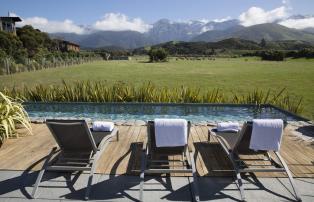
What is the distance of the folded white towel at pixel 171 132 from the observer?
411 cm

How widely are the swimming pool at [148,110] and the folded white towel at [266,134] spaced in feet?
16.2

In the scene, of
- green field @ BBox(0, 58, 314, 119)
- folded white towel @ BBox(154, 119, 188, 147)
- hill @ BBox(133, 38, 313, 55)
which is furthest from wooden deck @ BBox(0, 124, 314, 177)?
hill @ BBox(133, 38, 313, 55)

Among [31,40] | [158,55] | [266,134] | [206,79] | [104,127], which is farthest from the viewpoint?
[158,55]

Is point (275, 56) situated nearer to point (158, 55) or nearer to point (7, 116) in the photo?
point (158, 55)

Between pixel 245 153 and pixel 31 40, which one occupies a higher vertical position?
pixel 31 40

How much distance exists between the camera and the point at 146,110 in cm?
964

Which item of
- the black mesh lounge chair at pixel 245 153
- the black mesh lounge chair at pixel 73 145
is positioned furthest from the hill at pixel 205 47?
the black mesh lounge chair at pixel 73 145

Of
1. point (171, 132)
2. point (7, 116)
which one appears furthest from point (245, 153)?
point (7, 116)

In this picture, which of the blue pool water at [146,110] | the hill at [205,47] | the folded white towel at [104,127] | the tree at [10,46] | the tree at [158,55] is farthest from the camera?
the hill at [205,47]

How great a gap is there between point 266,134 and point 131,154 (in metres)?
2.31

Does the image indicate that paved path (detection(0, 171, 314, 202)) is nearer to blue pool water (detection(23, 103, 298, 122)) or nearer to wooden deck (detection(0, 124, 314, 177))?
wooden deck (detection(0, 124, 314, 177))

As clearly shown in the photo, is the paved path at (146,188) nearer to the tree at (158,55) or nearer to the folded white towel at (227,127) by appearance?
the folded white towel at (227,127)

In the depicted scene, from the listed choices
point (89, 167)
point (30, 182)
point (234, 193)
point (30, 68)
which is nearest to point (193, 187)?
point (234, 193)

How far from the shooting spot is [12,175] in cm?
441
